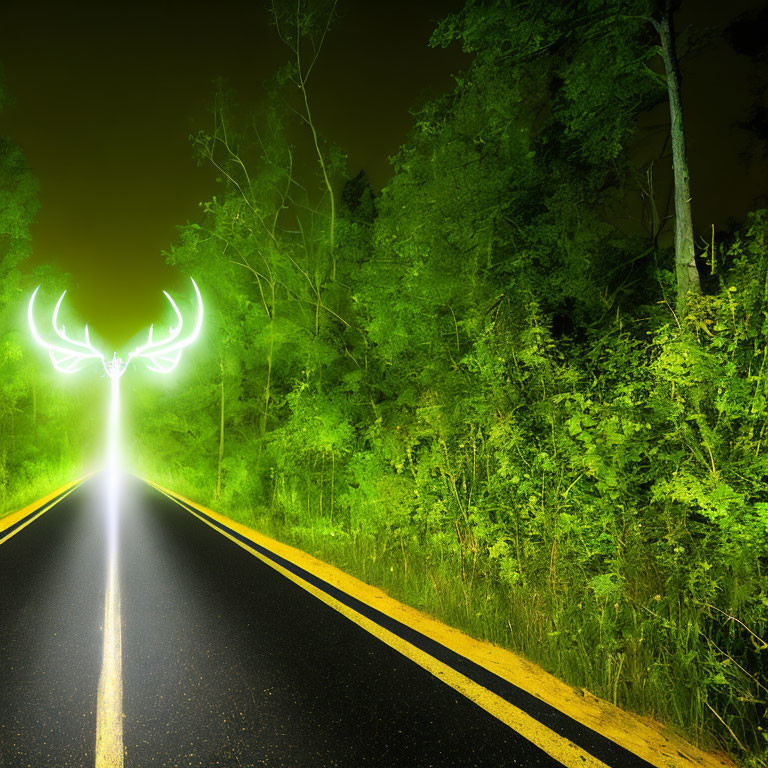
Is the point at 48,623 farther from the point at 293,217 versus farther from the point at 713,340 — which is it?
the point at 293,217

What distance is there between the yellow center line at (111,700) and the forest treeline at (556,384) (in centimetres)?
297

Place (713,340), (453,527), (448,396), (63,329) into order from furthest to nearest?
(63,329), (448,396), (453,527), (713,340)

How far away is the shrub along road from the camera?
8.27ft

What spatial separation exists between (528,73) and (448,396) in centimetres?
581

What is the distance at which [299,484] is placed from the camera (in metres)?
14.6

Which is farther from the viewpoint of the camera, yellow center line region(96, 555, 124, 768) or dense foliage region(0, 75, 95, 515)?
dense foliage region(0, 75, 95, 515)

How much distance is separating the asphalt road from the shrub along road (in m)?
0.01

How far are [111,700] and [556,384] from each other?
15.8 ft

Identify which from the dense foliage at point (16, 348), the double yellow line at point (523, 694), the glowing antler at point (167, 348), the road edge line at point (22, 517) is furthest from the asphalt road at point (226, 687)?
the glowing antler at point (167, 348)

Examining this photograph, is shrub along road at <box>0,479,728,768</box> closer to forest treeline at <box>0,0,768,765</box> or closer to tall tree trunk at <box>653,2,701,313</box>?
forest treeline at <box>0,0,768,765</box>

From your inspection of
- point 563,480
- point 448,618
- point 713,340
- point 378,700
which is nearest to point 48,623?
point 378,700

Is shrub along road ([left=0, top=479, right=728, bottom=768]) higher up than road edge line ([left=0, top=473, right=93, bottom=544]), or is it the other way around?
shrub along road ([left=0, top=479, right=728, bottom=768])

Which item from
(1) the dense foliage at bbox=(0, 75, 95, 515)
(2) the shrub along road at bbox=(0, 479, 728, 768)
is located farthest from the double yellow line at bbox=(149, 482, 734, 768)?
(1) the dense foliage at bbox=(0, 75, 95, 515)

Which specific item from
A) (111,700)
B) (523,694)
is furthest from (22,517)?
(523,694)
